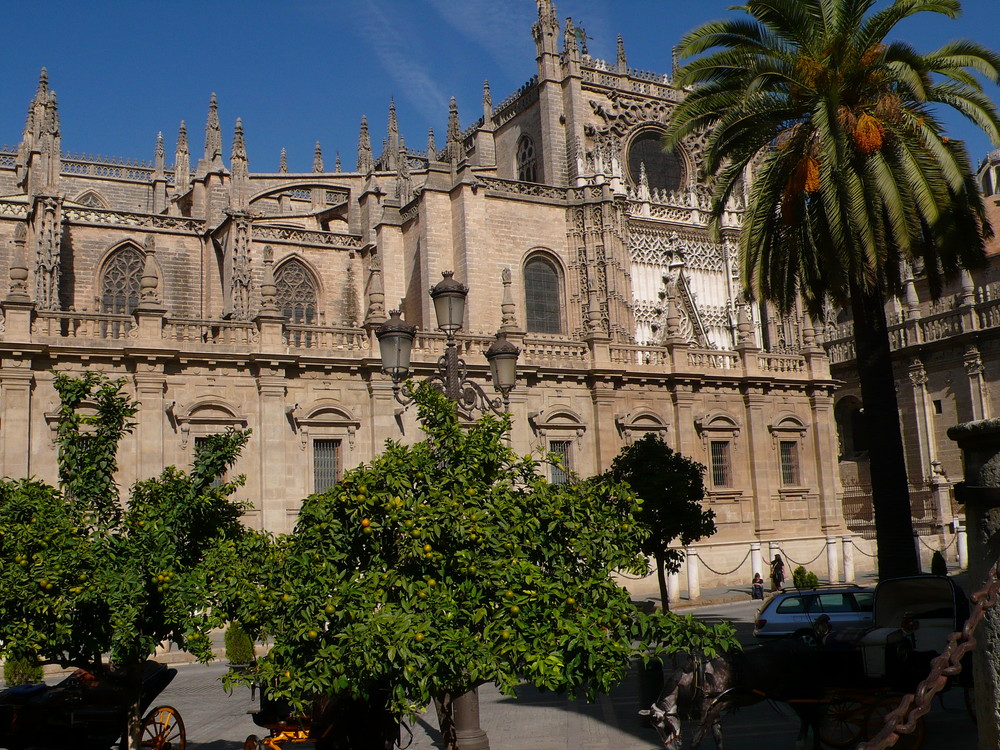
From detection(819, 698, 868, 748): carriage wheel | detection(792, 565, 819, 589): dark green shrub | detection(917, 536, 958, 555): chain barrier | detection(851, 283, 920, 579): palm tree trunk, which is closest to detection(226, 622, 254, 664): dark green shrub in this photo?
detection(819, 698, 868, 748): carriage wheel

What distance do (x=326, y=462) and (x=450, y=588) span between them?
16767 millimetres

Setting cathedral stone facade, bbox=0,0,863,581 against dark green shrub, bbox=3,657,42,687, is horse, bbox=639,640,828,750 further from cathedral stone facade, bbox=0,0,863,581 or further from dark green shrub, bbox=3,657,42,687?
cathedral stone facade, bbox=0,0,863,581

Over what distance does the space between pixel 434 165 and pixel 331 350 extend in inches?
534

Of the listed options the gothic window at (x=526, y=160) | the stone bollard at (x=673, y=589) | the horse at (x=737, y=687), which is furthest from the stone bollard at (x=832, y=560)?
the gothic window at (x=526, y=160)

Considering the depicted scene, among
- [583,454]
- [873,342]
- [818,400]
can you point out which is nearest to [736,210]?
[818,400]

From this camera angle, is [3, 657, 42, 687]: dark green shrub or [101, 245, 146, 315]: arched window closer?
[3, 657, 42, 687]: dark green shrub

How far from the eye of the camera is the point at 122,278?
33.6 meters

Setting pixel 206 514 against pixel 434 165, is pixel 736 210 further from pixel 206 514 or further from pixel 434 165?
pixel 206 514

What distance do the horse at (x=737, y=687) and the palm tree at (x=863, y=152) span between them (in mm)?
6710

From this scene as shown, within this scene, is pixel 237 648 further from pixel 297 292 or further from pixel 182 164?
pixel 182 164

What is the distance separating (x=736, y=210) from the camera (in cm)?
4272

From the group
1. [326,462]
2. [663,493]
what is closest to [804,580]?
[663,493]

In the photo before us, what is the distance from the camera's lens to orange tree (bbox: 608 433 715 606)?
1914cm

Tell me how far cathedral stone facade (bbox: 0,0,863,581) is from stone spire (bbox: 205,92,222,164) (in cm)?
13
